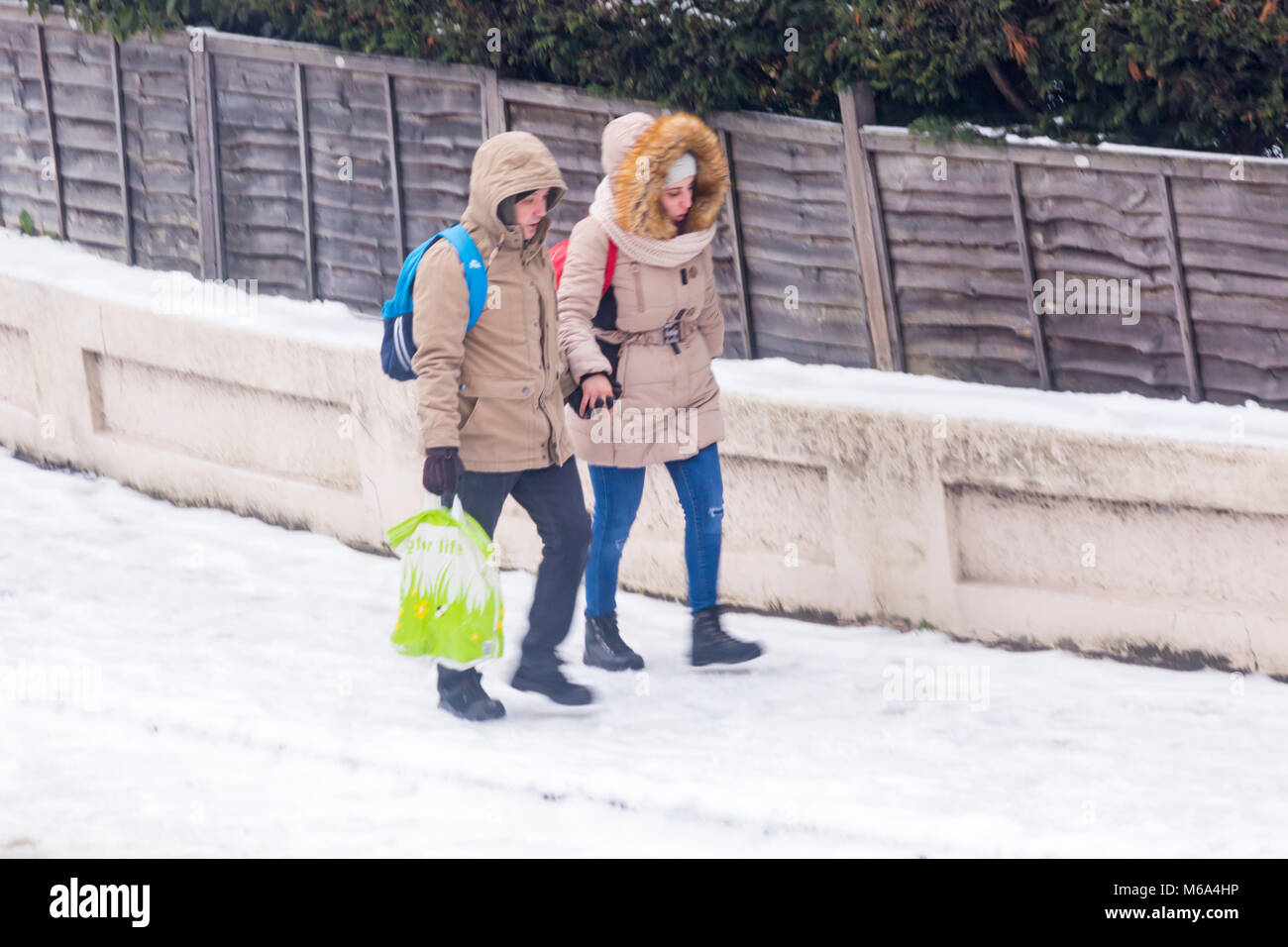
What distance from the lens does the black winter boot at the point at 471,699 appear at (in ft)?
18.6

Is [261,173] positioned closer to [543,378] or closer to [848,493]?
[543,378]

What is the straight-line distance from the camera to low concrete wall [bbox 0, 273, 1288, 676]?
578cm

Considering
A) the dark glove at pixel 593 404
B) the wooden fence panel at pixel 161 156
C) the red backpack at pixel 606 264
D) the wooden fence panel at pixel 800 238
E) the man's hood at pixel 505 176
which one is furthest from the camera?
the wooden fence panel at pixel 161 156

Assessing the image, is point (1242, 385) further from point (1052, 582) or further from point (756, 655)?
point (756, 655)

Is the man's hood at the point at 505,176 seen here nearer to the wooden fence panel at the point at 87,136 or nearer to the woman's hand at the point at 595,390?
the woman's hand at the point at 595,390

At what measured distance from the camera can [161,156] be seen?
8.55 metres

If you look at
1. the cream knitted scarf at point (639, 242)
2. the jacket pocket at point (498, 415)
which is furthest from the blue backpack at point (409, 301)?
the cream knitted scarf at point (639, 242)

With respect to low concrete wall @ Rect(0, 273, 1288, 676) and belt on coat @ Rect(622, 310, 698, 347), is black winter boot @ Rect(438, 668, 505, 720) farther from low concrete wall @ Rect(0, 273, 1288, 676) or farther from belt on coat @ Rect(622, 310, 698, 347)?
low concrete wall @ Rect(0, 273, 1288, 676)

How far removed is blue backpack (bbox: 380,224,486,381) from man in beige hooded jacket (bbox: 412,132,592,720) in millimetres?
38

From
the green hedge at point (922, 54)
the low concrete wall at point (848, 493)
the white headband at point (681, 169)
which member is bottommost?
the low concrete wall at point (848, 493)

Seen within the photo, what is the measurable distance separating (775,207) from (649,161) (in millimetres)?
1253

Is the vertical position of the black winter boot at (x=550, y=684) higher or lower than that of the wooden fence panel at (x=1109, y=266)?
lower

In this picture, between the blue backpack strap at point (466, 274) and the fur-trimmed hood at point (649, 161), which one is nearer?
the blue backpack strap at point (466, 274)

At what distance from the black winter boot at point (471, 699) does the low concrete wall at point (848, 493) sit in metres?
1.38
